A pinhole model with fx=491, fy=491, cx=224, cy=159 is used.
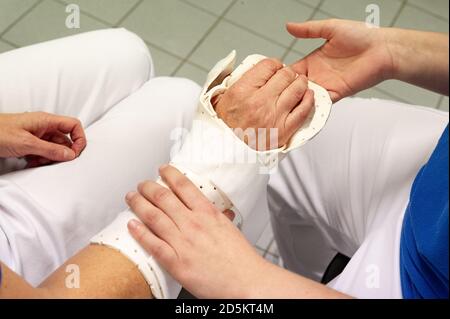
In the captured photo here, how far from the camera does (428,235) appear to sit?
536 mm

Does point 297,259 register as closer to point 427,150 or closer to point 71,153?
point 427,150

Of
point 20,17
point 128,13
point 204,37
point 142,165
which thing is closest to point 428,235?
point 142,165

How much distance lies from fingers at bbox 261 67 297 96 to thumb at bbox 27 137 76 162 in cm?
28

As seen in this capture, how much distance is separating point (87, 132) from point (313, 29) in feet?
1.21

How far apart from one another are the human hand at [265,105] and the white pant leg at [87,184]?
0.46 feet

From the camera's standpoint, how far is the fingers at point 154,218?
53 centimetres

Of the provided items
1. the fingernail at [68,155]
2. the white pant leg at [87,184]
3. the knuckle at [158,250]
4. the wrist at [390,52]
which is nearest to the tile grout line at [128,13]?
the white pant leg at [87,184]

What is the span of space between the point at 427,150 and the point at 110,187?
1.46 ft

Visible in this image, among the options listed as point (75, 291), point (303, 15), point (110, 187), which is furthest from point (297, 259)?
point (303, 15)

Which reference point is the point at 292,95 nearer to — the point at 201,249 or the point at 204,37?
the point at 201,249

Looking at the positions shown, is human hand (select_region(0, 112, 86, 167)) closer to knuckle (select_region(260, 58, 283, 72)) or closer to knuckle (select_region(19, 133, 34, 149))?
knuckle (select_region(19, 133, 34, 149))

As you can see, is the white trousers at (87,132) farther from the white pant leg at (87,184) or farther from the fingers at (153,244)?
the fingers at (153,244)

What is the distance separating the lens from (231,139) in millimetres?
595

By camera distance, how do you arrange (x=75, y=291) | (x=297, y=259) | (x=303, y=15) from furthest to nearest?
(x=303, y=15), (x=297, y=259), (x=75, y=291)
